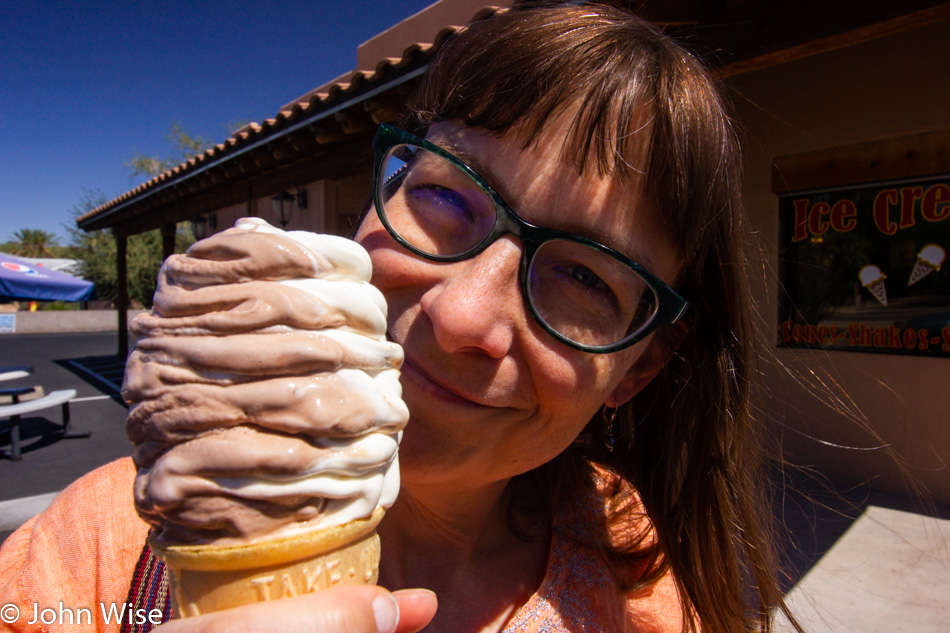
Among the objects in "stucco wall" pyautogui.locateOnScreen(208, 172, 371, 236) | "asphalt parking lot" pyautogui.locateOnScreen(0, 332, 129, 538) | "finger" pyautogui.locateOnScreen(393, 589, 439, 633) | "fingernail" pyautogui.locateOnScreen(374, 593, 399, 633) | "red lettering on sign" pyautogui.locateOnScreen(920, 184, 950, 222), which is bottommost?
"asphalt parking lot" pyautogui.locateOnScreen(0, 332, 129, 538)

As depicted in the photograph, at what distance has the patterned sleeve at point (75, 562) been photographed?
1.19 metres

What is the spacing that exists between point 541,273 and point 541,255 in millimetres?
35

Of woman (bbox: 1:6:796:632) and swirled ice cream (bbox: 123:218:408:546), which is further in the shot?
woman (bbox: 1:6:796:632)

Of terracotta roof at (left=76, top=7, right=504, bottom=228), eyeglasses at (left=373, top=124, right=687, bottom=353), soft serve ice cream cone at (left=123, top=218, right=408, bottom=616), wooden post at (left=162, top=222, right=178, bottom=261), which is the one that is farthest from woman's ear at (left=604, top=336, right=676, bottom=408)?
wooden post at (left=162, top=222, right=178, bottom=261)

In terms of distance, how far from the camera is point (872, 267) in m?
4.86

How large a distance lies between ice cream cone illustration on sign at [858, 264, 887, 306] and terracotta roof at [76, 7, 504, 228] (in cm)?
410

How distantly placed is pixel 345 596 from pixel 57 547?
953 mm

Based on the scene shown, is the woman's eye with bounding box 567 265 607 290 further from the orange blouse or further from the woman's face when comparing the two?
the orange blouse

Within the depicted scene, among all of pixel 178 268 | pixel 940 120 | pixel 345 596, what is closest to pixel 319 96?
pixel 178 268

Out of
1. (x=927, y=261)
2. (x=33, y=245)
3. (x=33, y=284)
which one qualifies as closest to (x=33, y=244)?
(x=33, y=245)

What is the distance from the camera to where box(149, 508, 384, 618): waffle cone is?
2.64ft

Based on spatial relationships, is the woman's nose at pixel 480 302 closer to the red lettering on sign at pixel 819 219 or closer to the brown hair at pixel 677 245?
the brown hair at pixel 677 245

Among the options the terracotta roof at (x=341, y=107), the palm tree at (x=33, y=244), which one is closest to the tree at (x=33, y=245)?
the palm tree at (x=33, y=244)

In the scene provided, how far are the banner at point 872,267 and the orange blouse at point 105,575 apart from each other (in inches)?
142
